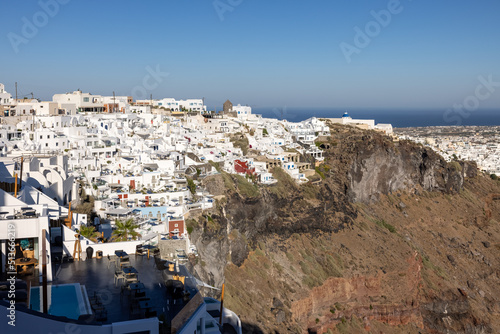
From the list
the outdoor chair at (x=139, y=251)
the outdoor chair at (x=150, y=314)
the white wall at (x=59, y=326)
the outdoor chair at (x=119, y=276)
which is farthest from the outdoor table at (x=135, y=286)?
the outdoor chair at (x=139, y=251)

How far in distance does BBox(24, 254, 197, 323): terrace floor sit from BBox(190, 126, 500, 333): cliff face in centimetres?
975

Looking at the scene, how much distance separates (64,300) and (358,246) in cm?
3344

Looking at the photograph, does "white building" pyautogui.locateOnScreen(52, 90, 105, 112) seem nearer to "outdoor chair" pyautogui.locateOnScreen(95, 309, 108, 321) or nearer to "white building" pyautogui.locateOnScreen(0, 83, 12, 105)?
"white building" pyautogui.locateOnScreen(0, 83, 12, 105)

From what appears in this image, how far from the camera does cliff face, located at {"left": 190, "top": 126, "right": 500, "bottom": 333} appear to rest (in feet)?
103

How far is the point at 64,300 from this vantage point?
35.9 ft

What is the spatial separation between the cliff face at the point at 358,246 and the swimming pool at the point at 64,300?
12.2m

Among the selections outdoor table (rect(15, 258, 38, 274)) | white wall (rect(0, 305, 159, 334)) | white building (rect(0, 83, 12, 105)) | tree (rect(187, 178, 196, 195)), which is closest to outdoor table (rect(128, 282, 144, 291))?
white wall (rect(0, 305, 159, 334))

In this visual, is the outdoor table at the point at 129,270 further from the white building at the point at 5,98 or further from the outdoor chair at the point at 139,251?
the white building at the point at 5,98

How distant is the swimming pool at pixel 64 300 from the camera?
10.3 meters

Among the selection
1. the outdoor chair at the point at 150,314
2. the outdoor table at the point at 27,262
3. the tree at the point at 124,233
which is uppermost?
the outdoor table at the point at 27,262

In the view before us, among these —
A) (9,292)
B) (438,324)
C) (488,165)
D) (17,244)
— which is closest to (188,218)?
(17,244)

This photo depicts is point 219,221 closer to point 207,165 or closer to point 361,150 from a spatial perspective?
point 207,165

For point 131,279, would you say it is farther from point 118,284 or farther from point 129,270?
point 129,270

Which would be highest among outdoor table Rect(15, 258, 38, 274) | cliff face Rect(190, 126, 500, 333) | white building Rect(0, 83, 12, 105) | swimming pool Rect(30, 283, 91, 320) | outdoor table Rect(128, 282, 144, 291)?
white building Rect(0, 83, 12, 105)
